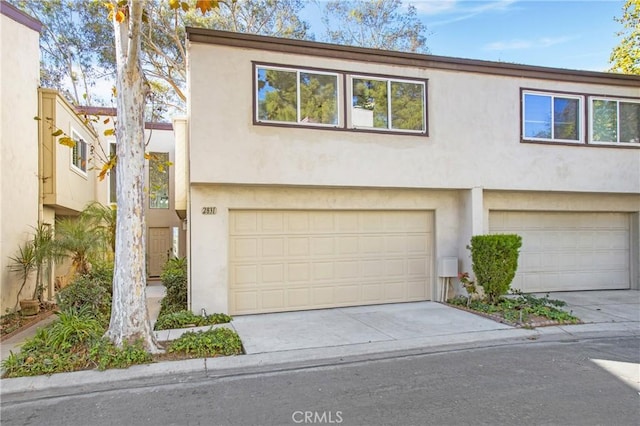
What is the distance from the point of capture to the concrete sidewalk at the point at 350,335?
538 cm

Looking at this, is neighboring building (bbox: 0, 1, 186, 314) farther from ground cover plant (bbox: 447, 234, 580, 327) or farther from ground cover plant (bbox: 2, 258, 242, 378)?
ground cover plant (bbox: 447, 234, 580, 327)

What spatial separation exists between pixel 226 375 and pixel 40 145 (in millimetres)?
8254

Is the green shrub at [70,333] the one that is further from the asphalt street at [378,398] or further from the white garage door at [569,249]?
the white garage door at [569,249]

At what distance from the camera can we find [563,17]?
12.5 meters

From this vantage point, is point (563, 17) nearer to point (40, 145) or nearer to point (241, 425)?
point (241, 425)

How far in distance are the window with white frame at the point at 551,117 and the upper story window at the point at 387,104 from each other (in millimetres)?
A: 2833

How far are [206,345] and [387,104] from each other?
6.31 m

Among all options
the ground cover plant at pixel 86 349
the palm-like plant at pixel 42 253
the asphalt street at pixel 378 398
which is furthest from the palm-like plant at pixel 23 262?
the asphalt street at pixel 378 398

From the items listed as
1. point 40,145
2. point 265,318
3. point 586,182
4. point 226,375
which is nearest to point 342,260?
point 265,318

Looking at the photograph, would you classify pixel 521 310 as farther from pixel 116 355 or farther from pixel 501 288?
pixel 116 355

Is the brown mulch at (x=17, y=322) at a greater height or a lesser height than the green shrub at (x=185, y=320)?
lesser

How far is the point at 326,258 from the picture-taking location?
9516 mm

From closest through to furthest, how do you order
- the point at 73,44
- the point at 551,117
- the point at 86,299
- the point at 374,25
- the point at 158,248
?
the point at 86,299 < the point at 551,117 < the point at 158,248 < the point at 73,44 < the point at 374,25

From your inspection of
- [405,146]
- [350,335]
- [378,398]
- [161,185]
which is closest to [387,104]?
[405,146]
